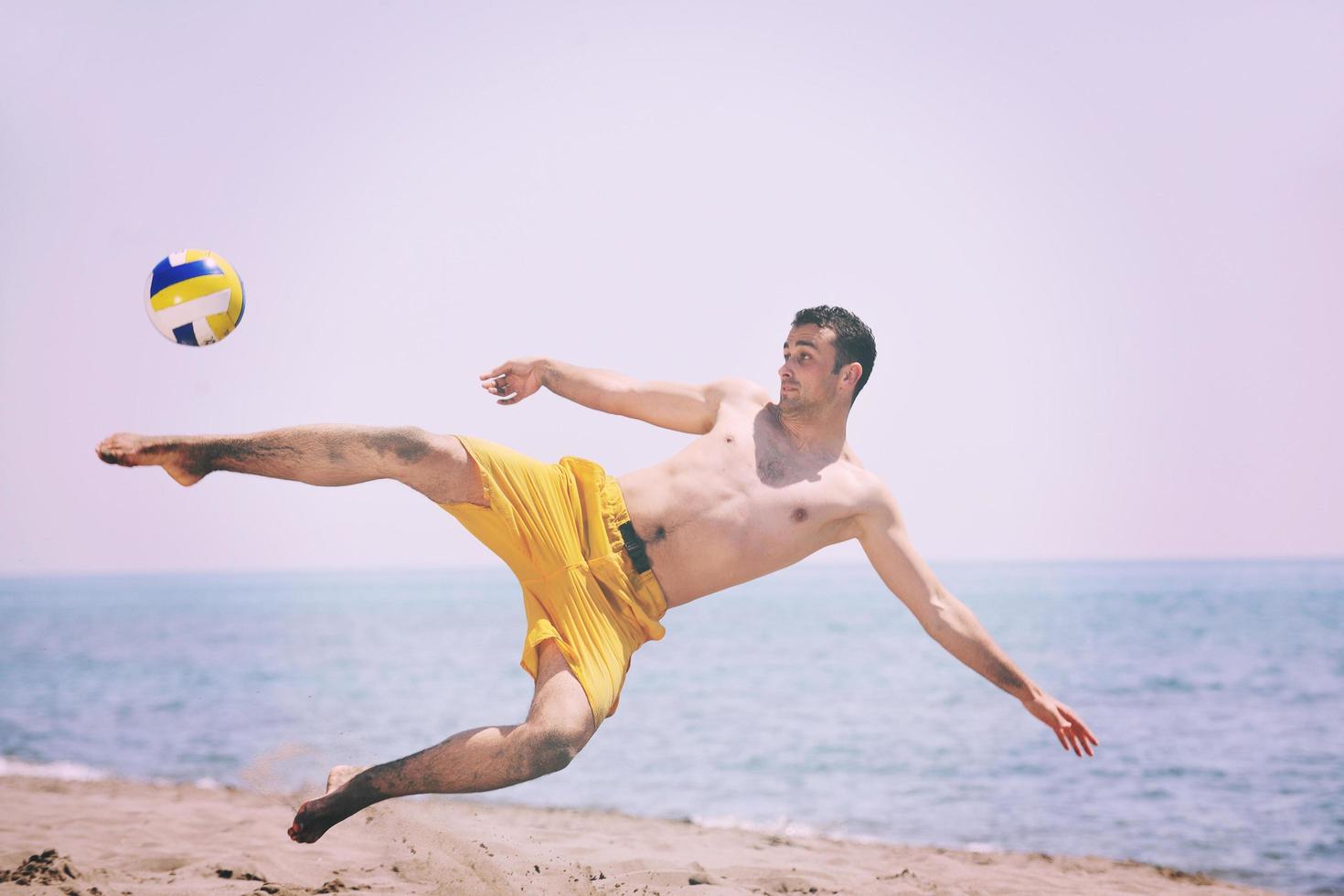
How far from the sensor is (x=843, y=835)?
9.24 metres

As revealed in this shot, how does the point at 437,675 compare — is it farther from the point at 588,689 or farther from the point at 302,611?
the point at 302,611

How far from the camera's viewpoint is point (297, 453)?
403cm

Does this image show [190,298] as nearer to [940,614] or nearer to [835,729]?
[940,614]

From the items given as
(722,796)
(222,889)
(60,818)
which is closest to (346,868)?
(222,889)

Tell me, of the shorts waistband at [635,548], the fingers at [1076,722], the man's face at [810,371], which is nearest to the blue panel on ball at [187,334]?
the shorts waistband at [635,548]

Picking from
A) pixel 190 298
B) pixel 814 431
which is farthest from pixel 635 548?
pixel 190 298

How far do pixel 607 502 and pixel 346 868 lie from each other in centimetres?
252

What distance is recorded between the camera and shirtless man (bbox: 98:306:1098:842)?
4.04 m

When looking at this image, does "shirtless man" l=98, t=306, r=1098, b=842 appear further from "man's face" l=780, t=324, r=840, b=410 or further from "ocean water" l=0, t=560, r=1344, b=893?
"ocean water" l=0, t=560, r=1344, b=893

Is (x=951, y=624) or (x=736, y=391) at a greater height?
(x=736, y=391)

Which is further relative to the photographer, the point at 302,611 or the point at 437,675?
the point at 302,611

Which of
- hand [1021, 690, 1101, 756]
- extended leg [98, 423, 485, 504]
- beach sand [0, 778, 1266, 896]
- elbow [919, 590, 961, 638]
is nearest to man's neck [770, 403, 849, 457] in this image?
elbow [919, 590, 961, 638]

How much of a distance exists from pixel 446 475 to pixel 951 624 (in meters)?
2.11

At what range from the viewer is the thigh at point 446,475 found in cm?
426
